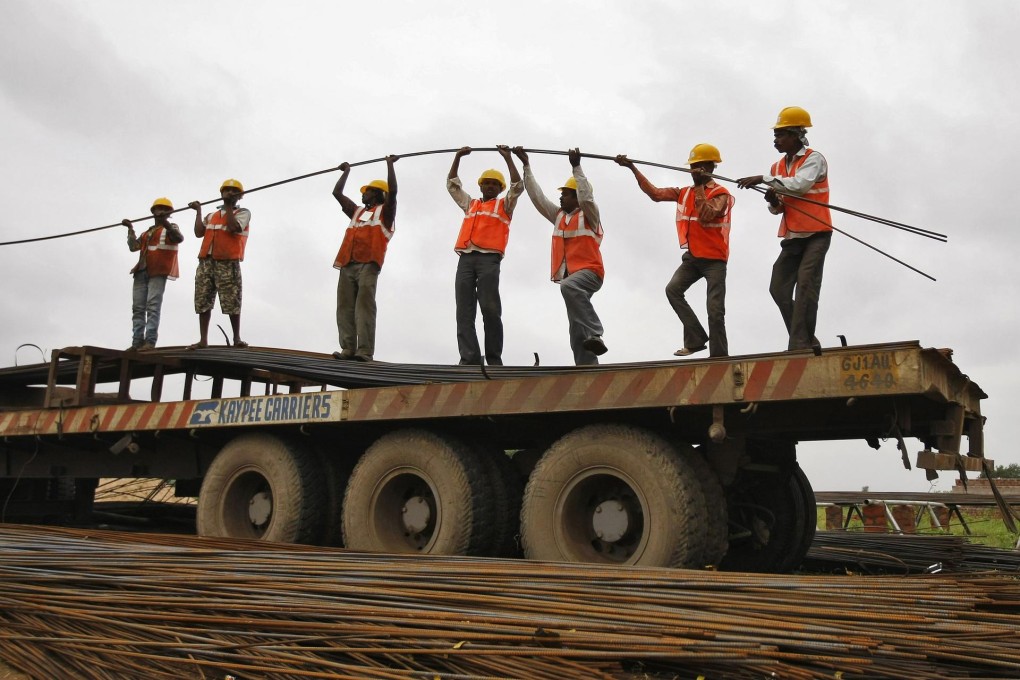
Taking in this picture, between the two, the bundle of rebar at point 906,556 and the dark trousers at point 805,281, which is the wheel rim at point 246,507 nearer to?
the dark trousers at point 805,281

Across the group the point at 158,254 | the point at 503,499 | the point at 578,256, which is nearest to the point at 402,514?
the point at 503,499

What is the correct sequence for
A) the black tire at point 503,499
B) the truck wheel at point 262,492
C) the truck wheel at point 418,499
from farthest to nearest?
1. the truck wheel at point 262,492
2. the black tire at point 503,499
3. the truck wheel at point 418,499

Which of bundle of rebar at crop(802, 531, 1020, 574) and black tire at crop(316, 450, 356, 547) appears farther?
black tire at crop(316, 450, 356, 547)

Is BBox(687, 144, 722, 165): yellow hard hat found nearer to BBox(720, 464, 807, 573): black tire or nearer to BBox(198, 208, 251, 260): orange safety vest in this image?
BBox(720, 464, 807, 573): black tire

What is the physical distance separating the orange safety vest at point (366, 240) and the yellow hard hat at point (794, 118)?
3.62 meters

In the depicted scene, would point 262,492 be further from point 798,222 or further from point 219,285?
point 798,222

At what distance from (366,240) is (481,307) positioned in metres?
1.39

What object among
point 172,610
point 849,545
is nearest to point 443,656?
point 172,610

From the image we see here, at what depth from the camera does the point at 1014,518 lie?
5.55 meters

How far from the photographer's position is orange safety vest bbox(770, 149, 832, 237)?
250 inches

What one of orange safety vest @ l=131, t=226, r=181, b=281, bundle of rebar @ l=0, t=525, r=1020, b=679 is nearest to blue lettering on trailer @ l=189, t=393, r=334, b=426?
bundle of rebar @ l=0, t=525, r=1020, b=679

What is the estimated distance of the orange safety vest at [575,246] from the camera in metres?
7.65

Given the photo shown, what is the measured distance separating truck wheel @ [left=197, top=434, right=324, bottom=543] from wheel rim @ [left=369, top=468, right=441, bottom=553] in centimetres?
73

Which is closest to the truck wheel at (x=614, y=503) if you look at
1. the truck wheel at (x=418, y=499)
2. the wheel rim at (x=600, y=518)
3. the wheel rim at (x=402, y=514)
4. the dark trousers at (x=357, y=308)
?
the wheel rim at (x=600, y=518)
